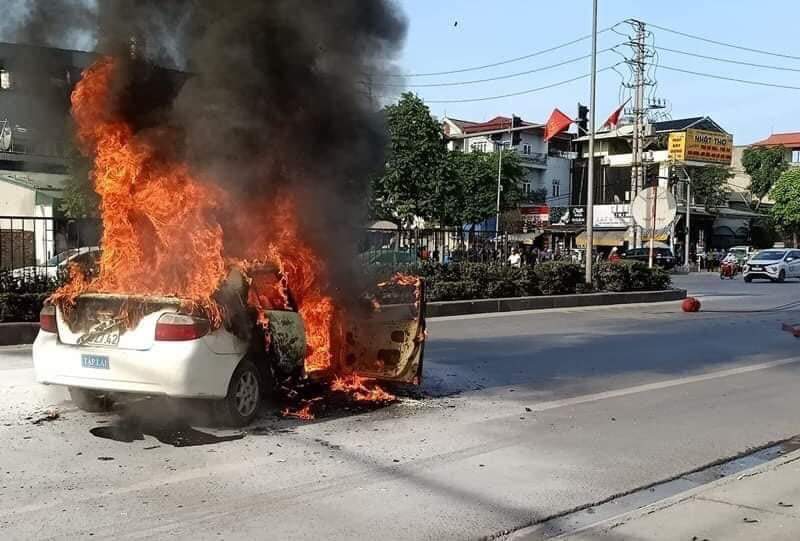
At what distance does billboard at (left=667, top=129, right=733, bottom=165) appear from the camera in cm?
5316

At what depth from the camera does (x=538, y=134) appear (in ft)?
217

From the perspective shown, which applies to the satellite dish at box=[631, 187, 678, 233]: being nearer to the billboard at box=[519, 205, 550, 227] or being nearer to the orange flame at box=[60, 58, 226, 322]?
the orange flame at box=[60, 58, 226, 322]

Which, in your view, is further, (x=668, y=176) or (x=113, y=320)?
(x=668, y=176)

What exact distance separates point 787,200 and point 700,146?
744cm

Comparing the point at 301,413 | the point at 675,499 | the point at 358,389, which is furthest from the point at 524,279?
the point at 675,499

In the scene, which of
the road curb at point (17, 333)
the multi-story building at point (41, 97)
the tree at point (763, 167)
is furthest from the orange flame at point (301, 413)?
the tree at point (763, 167)

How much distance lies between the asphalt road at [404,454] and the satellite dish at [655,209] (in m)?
11.2

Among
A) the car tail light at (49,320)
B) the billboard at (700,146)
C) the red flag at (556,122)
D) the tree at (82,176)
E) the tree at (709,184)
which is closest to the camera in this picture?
the car tail light at (49,320)

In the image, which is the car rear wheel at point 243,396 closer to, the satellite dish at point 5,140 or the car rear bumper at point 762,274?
the satellite dish at point 5,140

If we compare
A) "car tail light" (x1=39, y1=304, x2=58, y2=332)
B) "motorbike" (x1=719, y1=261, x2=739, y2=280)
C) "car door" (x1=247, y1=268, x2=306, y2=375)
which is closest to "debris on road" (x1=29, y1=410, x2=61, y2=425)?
"car tail light" (x1=39, y1=304, x2=58, y2=332)

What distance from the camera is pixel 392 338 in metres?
7.61

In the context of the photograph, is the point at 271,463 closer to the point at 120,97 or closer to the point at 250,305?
the point at 250,305

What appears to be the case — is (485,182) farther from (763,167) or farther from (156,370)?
(156,370)

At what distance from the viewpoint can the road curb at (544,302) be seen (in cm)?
1659
